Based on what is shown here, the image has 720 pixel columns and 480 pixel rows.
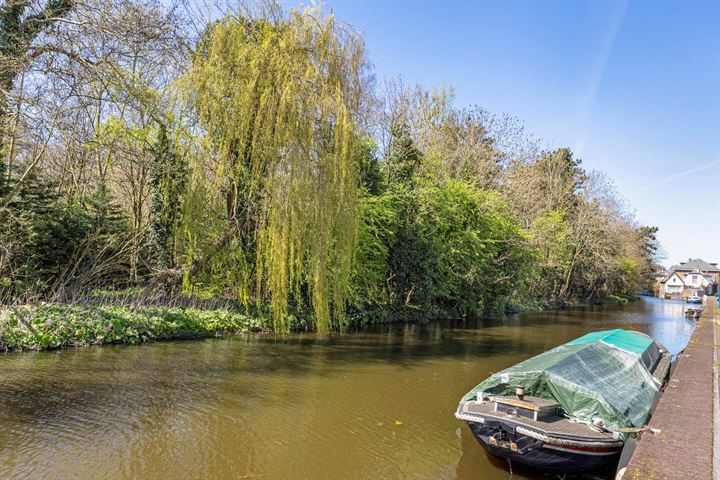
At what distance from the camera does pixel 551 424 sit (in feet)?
21.5

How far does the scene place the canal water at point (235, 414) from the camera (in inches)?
251

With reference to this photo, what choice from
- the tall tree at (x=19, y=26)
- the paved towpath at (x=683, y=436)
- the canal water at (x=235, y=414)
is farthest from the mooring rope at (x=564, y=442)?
the tall tree at (x=19, y=26)

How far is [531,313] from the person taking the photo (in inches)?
1341

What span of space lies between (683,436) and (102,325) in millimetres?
12608

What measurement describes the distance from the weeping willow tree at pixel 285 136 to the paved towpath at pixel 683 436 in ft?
27.6

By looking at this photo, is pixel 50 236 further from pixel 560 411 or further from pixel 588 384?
pixel 588 384

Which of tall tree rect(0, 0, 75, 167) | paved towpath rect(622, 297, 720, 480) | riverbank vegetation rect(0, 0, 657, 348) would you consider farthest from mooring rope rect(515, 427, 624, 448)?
tall tree rect(0, 0, 75, 167)

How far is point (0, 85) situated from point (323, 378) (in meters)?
9.75

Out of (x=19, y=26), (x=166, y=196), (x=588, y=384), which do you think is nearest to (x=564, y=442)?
(x=588, y=384)

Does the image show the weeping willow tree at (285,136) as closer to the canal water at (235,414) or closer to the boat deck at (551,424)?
the canal water at (235,414)

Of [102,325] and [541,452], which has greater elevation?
[102,325]

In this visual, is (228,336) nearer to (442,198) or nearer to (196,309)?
(196,309)

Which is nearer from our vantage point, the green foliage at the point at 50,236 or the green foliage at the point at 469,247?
the green foliage at the point at 50,236

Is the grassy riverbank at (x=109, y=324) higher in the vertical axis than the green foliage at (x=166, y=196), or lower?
lower
